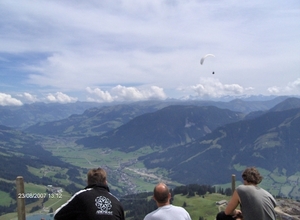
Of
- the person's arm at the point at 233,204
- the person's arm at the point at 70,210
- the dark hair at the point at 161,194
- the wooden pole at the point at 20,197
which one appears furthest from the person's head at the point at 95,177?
the person's arm at the point at 233,204

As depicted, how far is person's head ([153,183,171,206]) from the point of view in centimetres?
568

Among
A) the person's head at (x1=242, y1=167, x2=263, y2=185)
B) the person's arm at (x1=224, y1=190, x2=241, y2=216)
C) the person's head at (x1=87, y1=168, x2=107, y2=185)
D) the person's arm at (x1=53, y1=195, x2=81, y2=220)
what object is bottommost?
the person's arm at (x1=224, y1=190, x2=241, y2=216)

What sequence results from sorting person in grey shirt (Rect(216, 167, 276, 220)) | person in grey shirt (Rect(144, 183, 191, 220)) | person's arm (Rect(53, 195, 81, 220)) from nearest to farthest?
person's arm (Rect(53, 195, 81, 220)) → person in grey shirt (Rect(144, 183, 191, 220)) → person in grey shirt (Rect(216, 167, 276, 220))

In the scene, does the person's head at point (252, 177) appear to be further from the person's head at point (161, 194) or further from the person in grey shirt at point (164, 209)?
the person's head at point (161, 194)

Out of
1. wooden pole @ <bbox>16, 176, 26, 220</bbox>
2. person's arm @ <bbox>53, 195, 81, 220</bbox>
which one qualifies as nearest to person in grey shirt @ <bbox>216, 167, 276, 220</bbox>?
person's arm @ <bbox>53, 195, 81, 220</bbox>

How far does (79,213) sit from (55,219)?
65 centimetres

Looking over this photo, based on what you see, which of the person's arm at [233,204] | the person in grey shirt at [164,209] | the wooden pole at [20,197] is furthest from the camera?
the wooden pole at [20,197]

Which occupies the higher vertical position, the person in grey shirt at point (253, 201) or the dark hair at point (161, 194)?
the dark hair at point (161, 194)

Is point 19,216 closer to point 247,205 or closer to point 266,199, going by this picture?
point 247,205

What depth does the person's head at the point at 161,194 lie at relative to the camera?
5.68 m

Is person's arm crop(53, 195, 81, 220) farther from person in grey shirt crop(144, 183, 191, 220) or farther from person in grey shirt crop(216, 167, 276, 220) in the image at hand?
person in grey shirt crop(216, 167, 276, 220)

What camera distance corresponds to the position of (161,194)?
571cm

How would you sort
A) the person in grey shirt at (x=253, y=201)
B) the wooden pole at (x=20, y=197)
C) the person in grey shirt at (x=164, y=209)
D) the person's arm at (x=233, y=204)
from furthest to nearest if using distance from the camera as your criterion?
1. the wooden pole at (x=20, y=197)
2. the person's arm at (x=233, y=204)
3. the person in grey shirt at (x=253, y=201)
4. the person in grey shirt at (x=164, y=209)

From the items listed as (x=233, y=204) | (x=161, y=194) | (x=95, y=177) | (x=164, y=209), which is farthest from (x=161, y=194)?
(x=233, y=204)
